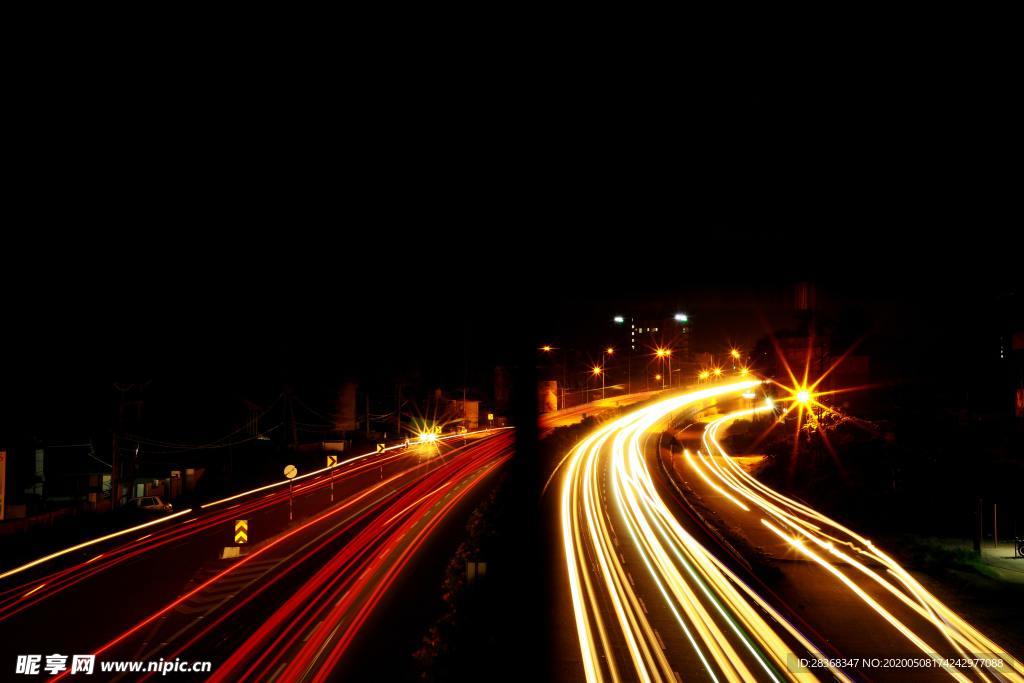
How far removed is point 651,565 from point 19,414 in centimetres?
3020

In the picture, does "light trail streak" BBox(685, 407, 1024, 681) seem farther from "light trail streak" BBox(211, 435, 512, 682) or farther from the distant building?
the distant building

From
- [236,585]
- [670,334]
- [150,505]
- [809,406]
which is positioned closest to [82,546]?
[236,585]

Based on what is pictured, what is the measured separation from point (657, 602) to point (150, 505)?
2201cm

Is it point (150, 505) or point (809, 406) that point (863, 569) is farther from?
point (150, 505)

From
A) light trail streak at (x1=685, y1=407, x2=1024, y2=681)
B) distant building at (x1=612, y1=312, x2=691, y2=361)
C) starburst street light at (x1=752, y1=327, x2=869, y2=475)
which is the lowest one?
light trail streak at (x1=685, y1=407, x2=1024, y2=681)

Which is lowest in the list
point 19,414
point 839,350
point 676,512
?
point 676,512

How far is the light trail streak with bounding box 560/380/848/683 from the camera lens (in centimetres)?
923

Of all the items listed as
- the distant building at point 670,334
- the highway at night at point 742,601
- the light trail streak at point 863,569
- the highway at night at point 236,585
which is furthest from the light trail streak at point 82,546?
the distant building at point 670,334

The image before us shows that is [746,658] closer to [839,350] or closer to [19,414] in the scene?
[839,350]

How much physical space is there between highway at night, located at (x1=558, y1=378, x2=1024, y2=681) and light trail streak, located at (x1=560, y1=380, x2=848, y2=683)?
1.3 inches

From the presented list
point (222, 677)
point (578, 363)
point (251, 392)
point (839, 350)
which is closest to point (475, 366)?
point (578, 363)

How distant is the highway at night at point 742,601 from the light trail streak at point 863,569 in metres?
0.04

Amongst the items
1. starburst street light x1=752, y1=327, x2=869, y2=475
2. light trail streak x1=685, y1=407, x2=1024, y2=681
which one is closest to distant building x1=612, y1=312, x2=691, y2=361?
starburst street light x1=752, y1=327, x2=869, y2=475

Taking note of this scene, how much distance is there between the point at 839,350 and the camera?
34.2m
